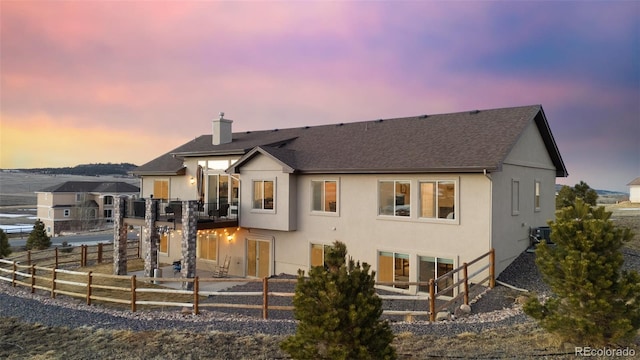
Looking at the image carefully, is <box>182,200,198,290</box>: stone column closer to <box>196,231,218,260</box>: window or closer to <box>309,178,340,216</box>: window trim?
<box>196,231,218,260</box>: window

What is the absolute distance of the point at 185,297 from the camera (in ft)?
52.5

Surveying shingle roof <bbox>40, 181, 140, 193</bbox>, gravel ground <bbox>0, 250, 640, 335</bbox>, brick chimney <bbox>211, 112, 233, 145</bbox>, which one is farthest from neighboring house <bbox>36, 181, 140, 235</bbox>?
gravel ground <bbox>0, 250, 640, 335</bbox>

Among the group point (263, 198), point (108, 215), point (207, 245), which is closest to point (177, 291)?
point (263, 198)

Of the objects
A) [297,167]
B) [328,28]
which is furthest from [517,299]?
[328,28]

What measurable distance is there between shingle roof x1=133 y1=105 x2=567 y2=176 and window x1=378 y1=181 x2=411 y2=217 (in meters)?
0.81

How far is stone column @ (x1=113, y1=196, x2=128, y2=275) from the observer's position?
20.2 meters

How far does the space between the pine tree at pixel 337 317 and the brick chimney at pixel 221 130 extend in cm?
1853

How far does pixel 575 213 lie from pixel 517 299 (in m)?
5.99

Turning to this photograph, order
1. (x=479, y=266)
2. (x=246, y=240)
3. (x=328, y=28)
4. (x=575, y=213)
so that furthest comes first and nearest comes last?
(x=328, y=28)
(x=246, y=240)
(x=479, y=266)
(x=575, y=213)

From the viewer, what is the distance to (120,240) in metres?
20.4

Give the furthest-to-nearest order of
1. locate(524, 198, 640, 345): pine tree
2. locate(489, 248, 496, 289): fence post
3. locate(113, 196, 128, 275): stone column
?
locate(113, 196, 128, 275): stone column → locate(489, 248, 496, 289): fence post → locate(524, 198, 640, 345): pine tree

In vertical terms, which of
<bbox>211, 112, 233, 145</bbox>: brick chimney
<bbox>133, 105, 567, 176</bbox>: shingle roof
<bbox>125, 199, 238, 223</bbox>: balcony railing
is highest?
<bbox>211, 112, 233, 145</bbox>: brick chimney

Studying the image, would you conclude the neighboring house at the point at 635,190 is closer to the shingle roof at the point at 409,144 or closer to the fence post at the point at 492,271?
the shingle roof at the point at 409,144

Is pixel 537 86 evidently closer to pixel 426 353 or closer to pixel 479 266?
pixel 479 266
